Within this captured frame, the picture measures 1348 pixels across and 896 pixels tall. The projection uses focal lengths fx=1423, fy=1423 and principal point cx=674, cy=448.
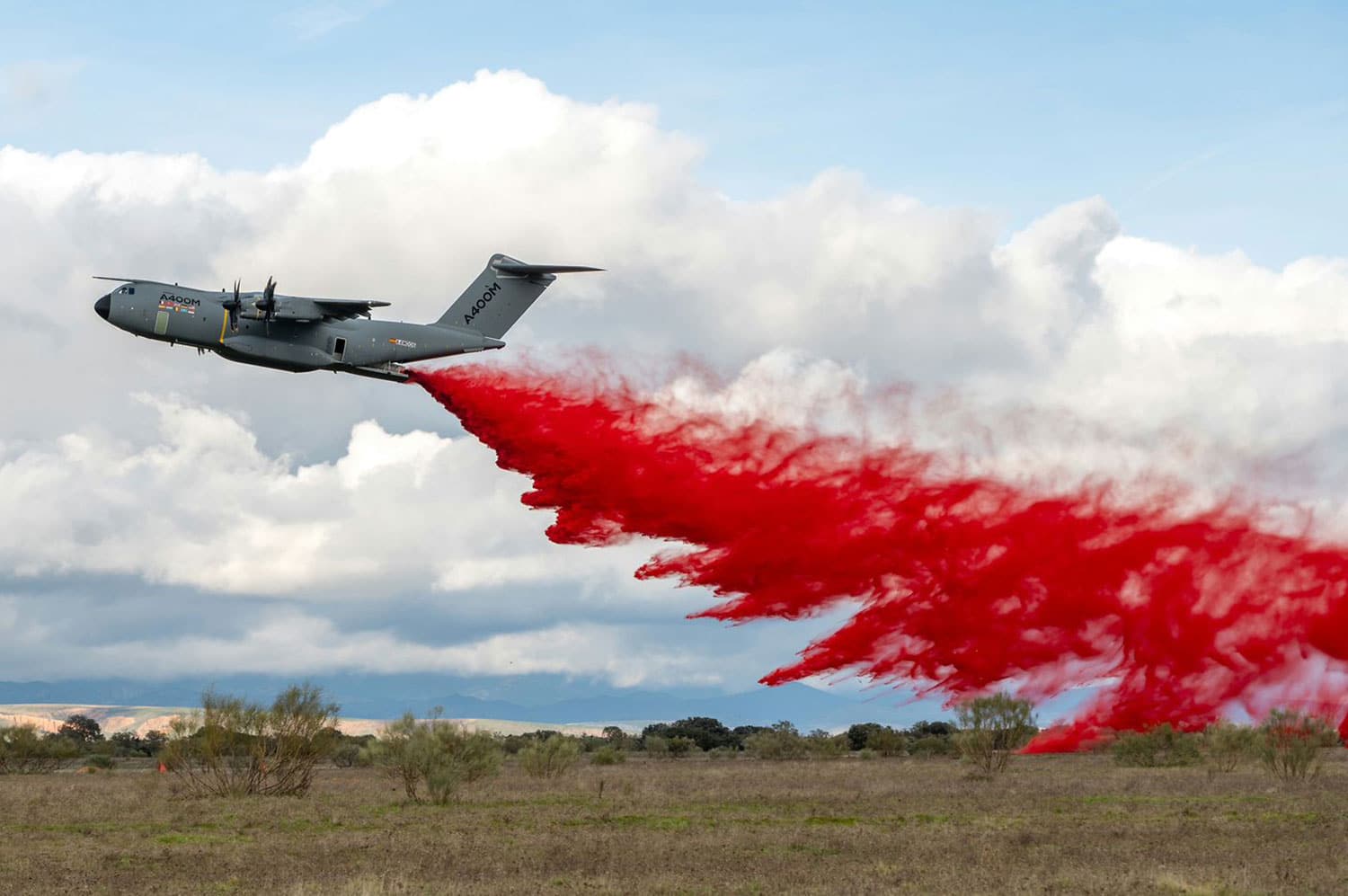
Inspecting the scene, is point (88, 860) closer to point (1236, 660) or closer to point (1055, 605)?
point (1055, 605)

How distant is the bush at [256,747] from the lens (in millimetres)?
59906

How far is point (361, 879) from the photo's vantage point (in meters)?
30.7

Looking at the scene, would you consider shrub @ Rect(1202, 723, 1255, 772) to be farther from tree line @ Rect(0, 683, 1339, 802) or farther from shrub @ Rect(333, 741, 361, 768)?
shrub @ Rect(333, 741, 361, 768)

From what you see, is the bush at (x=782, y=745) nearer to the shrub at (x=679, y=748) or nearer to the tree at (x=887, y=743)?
the tree at (x=887, y=743)

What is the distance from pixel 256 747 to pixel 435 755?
9119 millimetres

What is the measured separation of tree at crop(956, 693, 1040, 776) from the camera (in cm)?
7194

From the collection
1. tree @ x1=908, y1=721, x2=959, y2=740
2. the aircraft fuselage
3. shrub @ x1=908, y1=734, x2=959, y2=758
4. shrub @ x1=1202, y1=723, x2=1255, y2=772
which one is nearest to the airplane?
the aircraft fuselage

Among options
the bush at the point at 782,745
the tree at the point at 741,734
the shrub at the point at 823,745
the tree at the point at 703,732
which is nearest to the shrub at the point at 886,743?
the shrub at the point at 823,745

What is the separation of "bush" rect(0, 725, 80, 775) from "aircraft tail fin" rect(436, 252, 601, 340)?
5869cm

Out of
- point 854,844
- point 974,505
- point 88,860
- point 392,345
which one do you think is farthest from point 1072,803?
point 88,860

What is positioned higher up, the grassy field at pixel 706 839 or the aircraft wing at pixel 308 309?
the aircraft wing at pixel 308 309

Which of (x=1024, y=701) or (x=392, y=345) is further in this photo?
(x=1024, y=701)

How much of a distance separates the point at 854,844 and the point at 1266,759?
110 feet

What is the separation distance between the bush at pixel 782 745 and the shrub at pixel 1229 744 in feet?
122
